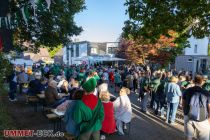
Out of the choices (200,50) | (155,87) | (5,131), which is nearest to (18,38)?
(155,87)

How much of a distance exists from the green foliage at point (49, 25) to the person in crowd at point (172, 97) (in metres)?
8.21

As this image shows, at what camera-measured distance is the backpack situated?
6.11 m

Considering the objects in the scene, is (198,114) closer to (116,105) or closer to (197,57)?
(116,105)

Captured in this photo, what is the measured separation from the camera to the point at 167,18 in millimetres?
9484

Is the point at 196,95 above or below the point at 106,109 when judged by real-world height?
above

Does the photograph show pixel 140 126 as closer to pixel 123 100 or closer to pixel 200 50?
pixel 123 100

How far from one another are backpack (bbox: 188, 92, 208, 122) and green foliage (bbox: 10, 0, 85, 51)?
36.5ft

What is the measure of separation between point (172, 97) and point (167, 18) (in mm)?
2886

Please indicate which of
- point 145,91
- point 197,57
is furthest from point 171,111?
point 197,57

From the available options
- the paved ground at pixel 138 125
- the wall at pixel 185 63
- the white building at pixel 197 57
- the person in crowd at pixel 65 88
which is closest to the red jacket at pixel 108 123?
the paved ground at pixel 138 125

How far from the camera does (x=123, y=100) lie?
8.78 metres

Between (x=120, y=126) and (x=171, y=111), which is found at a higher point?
(x=171, y=111)

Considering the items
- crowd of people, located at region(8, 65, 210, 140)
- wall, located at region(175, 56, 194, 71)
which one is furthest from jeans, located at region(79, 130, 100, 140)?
wall, located at region(175, 56, 194, 71)

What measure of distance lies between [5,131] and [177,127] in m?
6.28
